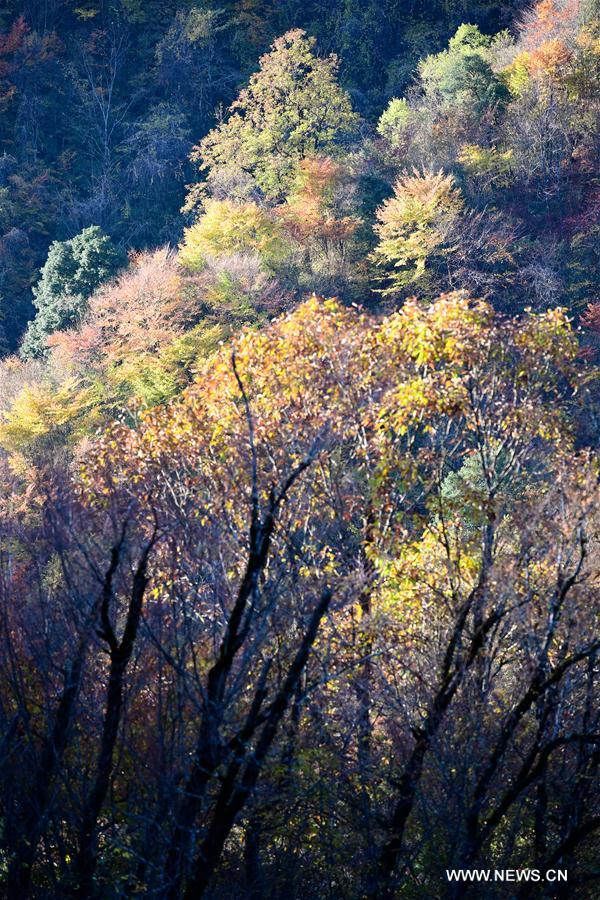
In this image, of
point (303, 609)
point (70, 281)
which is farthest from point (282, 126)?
point (303, 609)

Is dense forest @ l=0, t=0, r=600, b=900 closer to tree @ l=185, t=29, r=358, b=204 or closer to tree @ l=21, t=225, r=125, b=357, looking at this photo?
tree @ l=21, t=225, r=125, b=357

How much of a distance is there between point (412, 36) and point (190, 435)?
36772mm

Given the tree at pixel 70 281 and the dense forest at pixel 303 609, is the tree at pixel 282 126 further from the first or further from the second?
the dense forest at pixel 303 609

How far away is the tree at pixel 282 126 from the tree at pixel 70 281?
19.1ft

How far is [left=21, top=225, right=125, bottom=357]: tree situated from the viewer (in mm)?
28141

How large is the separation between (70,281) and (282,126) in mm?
9228

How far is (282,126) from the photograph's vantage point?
104ft

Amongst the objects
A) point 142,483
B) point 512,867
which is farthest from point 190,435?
point 512,867

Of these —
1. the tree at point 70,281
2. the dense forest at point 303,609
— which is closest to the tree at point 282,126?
the tree at point 70,281

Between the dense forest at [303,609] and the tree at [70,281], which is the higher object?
the tree at [70,281]

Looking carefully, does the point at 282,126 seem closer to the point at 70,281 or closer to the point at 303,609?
the point at 70,281

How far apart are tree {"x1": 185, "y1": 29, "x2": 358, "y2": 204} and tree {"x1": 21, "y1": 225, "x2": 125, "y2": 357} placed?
5824mm

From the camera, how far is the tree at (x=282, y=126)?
1241 inches

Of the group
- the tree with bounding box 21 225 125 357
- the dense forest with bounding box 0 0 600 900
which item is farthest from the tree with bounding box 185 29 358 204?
the dense forest with bounding box 0 0 600 900
